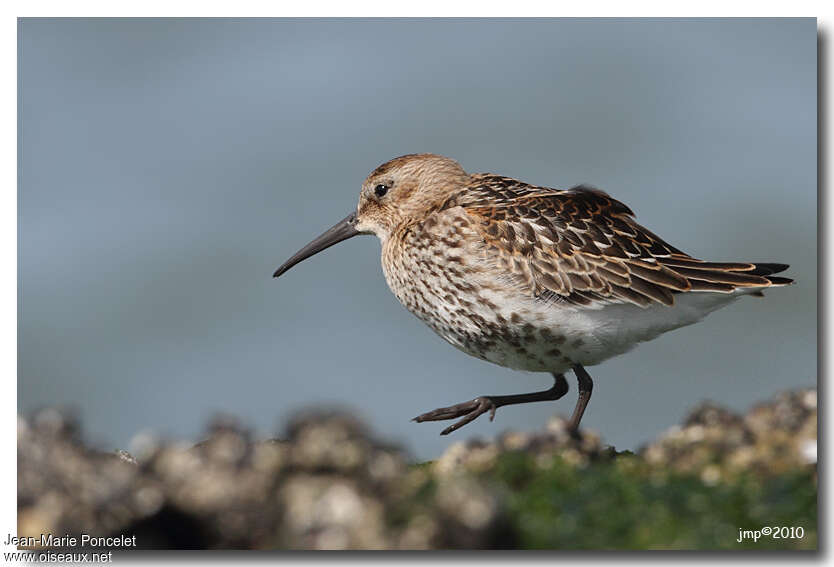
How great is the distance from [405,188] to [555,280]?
4.33ft

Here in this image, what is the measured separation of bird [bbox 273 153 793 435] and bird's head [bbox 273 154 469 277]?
0.34 meters

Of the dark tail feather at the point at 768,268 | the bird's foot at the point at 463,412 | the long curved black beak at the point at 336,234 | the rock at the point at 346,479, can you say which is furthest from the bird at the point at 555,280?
the long curved black beak at the point at 336,234

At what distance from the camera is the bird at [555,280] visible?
16.2 ft

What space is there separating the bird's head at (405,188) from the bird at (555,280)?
1.13 ft

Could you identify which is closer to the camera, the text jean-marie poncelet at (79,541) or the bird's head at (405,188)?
the text jean-marie poncelet at (79,541)

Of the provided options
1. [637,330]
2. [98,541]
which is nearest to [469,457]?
[637,330]

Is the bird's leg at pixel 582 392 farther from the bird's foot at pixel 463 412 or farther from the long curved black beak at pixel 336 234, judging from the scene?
the long curved black beak at pixel 336 234

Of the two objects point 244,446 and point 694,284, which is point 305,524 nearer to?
point 244,446

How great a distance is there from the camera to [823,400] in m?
4.75

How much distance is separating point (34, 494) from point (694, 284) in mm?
3074

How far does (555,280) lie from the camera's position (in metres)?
4.95

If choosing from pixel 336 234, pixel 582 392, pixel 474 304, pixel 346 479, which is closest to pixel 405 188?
pixel 336 234

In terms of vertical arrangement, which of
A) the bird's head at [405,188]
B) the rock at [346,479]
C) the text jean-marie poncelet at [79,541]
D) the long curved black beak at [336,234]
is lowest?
the text jean-marie poncelet at [79,541]

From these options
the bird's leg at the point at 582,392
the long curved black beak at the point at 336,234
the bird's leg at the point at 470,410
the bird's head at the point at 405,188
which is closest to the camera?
the bird's leg at the point at 582,392
